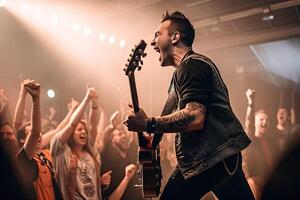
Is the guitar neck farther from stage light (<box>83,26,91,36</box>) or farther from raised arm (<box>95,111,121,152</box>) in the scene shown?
stage light (<box>83,26,91,36</box>)

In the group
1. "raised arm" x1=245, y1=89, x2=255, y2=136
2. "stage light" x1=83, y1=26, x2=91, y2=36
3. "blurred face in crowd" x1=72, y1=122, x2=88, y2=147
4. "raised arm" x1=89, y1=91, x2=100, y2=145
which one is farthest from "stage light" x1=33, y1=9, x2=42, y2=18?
"raised arm" x1=245, y1=89, x2=255, y2=136

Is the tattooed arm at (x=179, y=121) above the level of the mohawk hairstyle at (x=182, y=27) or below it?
below

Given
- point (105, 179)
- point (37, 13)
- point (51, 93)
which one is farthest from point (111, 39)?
point (105, 179)

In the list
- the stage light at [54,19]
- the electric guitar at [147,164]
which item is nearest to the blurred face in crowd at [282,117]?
the stage light at [54,19]

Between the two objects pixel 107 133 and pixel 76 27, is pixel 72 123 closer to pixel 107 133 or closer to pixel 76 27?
pixel 107 133

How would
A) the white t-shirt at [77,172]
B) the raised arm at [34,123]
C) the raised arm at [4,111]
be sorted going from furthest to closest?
the white t-shirt at [77,172], the raised arm at [34,123], the raised arm at [4,111]

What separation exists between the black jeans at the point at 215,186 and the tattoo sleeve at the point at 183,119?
238 mm

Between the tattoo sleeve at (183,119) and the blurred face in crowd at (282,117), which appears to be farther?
the blurred face in crowd at (282,117)

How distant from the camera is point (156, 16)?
5379 mm

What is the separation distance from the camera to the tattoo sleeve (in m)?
1.73

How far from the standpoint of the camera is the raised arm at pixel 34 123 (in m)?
3.19

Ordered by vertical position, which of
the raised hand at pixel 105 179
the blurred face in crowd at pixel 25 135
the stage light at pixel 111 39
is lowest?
the raised hand at pixel 105 179

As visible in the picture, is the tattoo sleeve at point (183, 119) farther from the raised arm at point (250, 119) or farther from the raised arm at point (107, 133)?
the raised arm at point (250, 119)

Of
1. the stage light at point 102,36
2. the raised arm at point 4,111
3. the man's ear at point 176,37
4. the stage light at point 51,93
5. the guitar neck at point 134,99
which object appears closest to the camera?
the guitar neck at point 134,99
